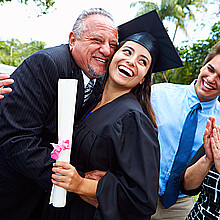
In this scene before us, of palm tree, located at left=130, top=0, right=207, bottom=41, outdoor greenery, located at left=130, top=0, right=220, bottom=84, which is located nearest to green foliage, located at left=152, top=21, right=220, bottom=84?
outdoor greenery, located at left=130, top=0, right=220, bottom=84

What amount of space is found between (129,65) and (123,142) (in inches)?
24.4

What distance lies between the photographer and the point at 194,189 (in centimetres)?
218

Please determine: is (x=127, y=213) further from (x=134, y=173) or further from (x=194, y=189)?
(x=194, y=189)

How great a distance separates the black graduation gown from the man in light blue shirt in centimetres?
100

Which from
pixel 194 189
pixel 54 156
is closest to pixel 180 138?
pixel 194 189

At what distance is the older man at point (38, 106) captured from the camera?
1.52m

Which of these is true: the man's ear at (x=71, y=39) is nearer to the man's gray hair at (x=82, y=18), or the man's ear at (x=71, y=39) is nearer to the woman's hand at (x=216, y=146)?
the man's gray hair at (x=82, y=18)

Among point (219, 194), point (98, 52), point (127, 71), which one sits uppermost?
point (98, 52)

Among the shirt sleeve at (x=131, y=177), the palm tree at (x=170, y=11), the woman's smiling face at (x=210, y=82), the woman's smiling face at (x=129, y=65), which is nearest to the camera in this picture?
the shirt sleeve at (x=131, y=177)

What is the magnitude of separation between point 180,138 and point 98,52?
130cm

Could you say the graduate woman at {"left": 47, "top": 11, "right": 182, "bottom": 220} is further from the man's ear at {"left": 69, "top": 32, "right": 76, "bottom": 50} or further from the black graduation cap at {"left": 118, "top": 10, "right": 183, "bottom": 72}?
→ the man's ear at {"left": 69, "top": 32, "right": 76, "bottom": 50}

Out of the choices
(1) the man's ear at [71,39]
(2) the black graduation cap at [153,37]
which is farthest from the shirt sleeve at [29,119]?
(2) the black graduation cap at [153,37]

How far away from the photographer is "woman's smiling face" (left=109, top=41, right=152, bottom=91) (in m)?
1.80

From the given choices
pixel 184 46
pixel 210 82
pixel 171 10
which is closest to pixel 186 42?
pixel 184 46
